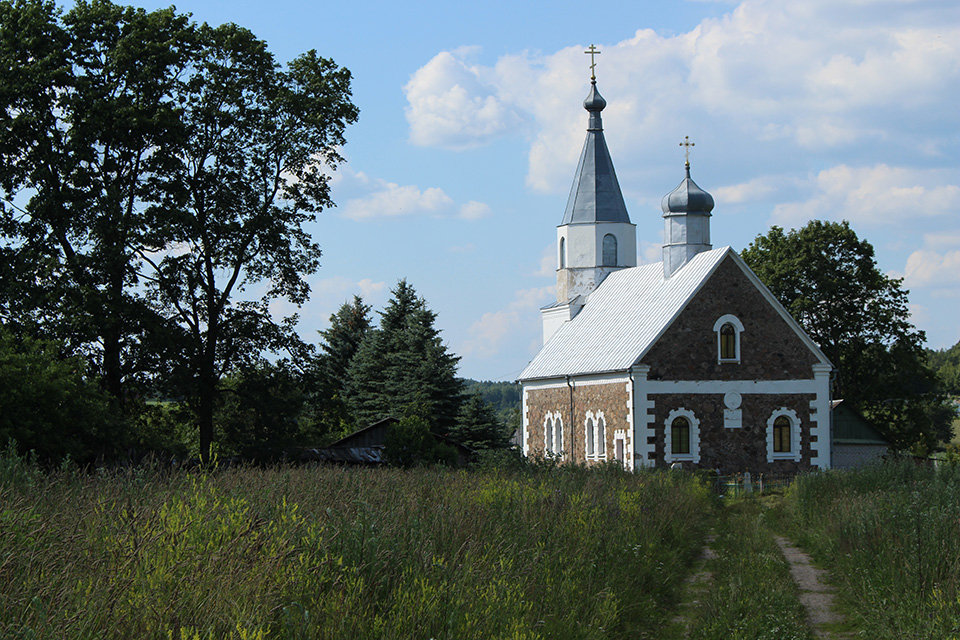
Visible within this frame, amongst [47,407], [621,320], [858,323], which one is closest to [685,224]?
[621,320]

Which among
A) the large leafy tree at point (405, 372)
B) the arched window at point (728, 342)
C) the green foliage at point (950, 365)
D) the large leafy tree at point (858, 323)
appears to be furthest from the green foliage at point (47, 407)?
the green foliage at point (950, 365)

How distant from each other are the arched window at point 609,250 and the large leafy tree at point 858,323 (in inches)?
293

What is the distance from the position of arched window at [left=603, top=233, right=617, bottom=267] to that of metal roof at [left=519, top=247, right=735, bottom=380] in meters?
0.92

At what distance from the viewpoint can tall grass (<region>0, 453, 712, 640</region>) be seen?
5.65 meters

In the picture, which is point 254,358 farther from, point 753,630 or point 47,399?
point 753,630

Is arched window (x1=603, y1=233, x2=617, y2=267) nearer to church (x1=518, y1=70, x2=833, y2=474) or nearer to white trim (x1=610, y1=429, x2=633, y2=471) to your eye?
church (x1=518, y1=70, x2=833, y2=474)

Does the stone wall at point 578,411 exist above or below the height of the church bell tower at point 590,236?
below

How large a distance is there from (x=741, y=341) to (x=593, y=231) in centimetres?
1207

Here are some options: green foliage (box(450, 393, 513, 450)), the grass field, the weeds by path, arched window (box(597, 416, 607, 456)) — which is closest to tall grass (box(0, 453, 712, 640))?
the grass field

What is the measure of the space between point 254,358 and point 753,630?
26.2m

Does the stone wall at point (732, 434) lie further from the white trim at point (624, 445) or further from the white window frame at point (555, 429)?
the white window frame at point (555, 429)

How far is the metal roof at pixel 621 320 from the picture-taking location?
35.7 meters

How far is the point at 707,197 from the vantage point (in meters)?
40.0

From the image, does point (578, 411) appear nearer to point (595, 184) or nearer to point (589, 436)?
point (589, 436)
